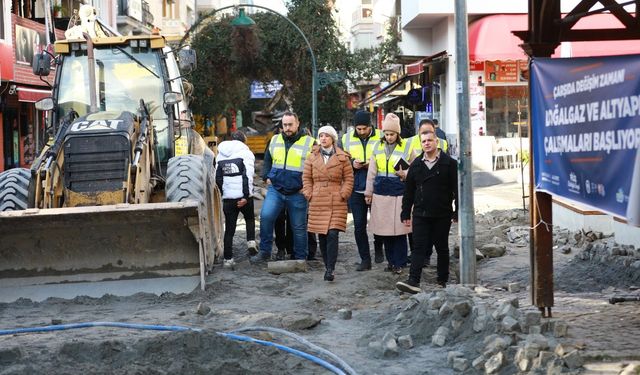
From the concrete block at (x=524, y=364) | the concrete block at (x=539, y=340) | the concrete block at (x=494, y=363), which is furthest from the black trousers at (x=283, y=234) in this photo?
the concrete block at (x=524, y=364)

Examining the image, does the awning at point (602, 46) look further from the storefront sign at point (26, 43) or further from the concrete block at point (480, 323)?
the concrete block at point (480, 323)

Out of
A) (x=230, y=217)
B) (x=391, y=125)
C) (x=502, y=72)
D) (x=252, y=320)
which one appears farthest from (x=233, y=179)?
(x=502, y=72)

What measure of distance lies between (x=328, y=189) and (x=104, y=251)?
269cm

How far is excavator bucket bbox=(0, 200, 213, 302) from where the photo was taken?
9539 mm

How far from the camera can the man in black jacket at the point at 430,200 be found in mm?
9930

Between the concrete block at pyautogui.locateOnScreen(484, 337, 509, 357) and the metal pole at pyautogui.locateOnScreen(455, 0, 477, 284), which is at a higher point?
the metal pole at pyautogui.locateOnScreen(455, 0, 477, 284)

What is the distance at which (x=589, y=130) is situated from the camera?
656 cm

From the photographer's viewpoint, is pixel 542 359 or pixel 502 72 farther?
pixel 502 72

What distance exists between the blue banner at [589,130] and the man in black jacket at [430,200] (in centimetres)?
240

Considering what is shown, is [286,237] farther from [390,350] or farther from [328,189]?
[390,350]

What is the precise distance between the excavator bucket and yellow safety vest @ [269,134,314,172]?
223 cm

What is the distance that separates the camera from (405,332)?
7707 mm

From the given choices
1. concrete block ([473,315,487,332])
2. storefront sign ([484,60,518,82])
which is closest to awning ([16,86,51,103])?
storefront sign ([484,60,518,82])

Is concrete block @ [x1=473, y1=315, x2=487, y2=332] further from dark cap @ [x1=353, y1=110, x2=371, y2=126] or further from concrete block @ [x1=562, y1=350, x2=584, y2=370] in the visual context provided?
dark cap @ [x1=353, y1=110, x2=371, y2=126]
